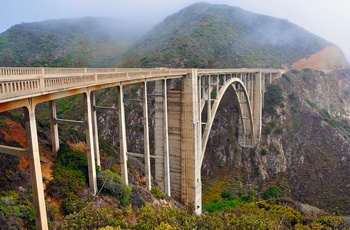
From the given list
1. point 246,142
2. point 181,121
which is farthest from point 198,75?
point 246,142

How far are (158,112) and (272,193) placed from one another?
21.8 meters

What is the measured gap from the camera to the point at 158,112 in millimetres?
23469

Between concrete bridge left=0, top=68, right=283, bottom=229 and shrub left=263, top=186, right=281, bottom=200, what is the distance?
7.54 m

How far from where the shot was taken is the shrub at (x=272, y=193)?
37406 millimetres

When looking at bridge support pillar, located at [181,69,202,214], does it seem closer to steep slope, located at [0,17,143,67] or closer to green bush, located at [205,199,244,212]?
green bush, located at [205,199,244,212]

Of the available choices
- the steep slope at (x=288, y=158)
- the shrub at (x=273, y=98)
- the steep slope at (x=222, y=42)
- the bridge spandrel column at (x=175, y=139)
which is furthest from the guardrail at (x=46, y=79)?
the steep slope at (x=222, y=42)

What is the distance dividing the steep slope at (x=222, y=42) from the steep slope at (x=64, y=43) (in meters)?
9.32

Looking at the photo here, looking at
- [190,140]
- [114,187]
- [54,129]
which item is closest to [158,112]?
[190,140]

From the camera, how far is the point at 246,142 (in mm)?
44250

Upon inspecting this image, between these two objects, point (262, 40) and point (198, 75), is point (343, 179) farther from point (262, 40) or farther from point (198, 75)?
point (262, 40)

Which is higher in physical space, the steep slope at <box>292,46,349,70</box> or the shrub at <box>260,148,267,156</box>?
the steep slope at <box>292,46,349,70</box>

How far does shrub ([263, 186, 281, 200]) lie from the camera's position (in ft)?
123

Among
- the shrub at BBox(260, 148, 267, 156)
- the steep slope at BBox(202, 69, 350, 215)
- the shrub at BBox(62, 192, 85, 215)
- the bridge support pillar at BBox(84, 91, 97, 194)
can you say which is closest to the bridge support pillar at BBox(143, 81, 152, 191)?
the bridge support pillar at BBox(84, 91, 97, 194)

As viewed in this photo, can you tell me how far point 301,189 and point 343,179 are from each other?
5.52 m
